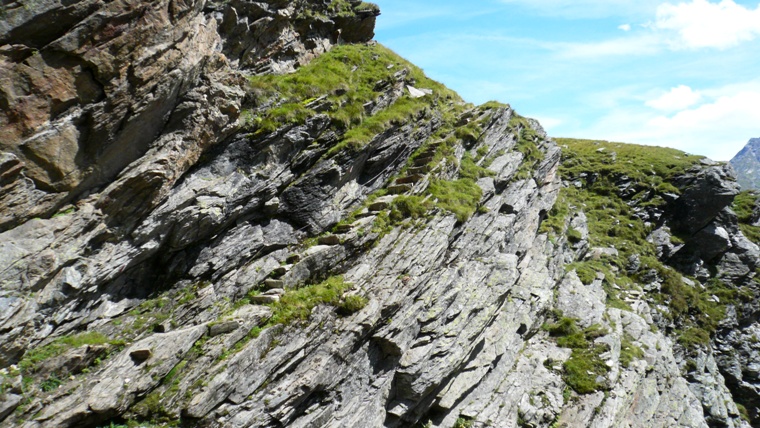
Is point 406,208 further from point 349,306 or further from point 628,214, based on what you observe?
point 628,214

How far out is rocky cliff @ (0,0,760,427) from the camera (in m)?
11.0

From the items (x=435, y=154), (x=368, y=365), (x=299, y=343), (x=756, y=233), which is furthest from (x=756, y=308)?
(x=299, y=343)

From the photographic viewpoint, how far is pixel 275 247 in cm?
1577

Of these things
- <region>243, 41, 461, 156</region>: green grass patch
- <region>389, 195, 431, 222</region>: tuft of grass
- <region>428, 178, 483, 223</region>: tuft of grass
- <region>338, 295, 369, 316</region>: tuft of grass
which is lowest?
<region>338, 295, 369, 316</region>: tuft of grass

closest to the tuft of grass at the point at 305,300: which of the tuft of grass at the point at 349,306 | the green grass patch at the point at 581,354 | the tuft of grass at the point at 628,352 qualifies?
the tuft of grass at the point at 349,306

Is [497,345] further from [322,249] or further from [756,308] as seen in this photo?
[756,308]

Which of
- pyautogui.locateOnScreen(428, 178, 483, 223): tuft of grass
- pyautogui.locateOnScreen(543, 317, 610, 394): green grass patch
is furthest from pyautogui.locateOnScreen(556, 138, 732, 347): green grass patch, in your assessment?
pyautogui.locateOnScreen(428, 178, 483, 223): tuft of grass

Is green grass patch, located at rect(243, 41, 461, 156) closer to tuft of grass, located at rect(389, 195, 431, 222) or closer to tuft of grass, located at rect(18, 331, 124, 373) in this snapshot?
tuft of grass, located at rect(389, 195, 431, 222)

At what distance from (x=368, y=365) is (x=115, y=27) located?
40.8 ft

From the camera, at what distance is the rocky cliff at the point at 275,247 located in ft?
36.1

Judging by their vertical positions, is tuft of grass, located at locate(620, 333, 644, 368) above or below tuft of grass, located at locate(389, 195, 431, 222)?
below

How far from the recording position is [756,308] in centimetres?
3584

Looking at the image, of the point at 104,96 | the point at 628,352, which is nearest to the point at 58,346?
the point at 104,96

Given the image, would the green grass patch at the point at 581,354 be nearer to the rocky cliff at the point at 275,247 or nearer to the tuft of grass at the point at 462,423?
the rocky cliff at the point at 275,247
